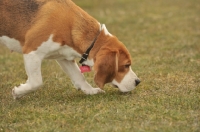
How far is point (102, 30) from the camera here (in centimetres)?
667

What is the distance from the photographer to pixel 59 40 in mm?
6426

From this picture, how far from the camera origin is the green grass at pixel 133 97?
215 inches

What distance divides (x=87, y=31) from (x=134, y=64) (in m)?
2.77

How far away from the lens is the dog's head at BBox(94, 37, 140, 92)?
6.28 metres

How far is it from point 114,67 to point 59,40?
0.84 m

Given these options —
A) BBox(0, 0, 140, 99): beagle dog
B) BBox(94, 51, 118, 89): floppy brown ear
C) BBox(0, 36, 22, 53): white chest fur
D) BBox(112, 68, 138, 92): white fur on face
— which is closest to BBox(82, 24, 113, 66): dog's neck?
BBox(0, 0, 140, 99): beagle dog

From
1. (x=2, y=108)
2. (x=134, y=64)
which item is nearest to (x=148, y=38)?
(x=134, y=64)

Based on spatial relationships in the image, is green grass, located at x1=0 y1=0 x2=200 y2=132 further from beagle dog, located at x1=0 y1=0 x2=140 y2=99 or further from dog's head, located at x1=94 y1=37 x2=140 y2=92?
beagle dog, located at x1=0 y1=0 x2=140 y2=99

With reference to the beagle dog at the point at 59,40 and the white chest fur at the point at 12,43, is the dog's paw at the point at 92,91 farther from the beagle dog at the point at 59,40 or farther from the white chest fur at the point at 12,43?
the white chest fur at the point at 12,43

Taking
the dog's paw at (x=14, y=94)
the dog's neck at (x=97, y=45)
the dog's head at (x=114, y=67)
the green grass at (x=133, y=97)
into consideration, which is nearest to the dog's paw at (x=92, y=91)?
the green grass at (x=133, y=97)

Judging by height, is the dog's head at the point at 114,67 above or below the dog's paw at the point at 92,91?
above

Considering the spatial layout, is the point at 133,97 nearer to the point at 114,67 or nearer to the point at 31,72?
the point at 114,67

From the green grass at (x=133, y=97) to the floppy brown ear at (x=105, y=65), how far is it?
34cm

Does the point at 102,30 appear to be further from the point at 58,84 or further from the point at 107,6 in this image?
the point at 107,6
